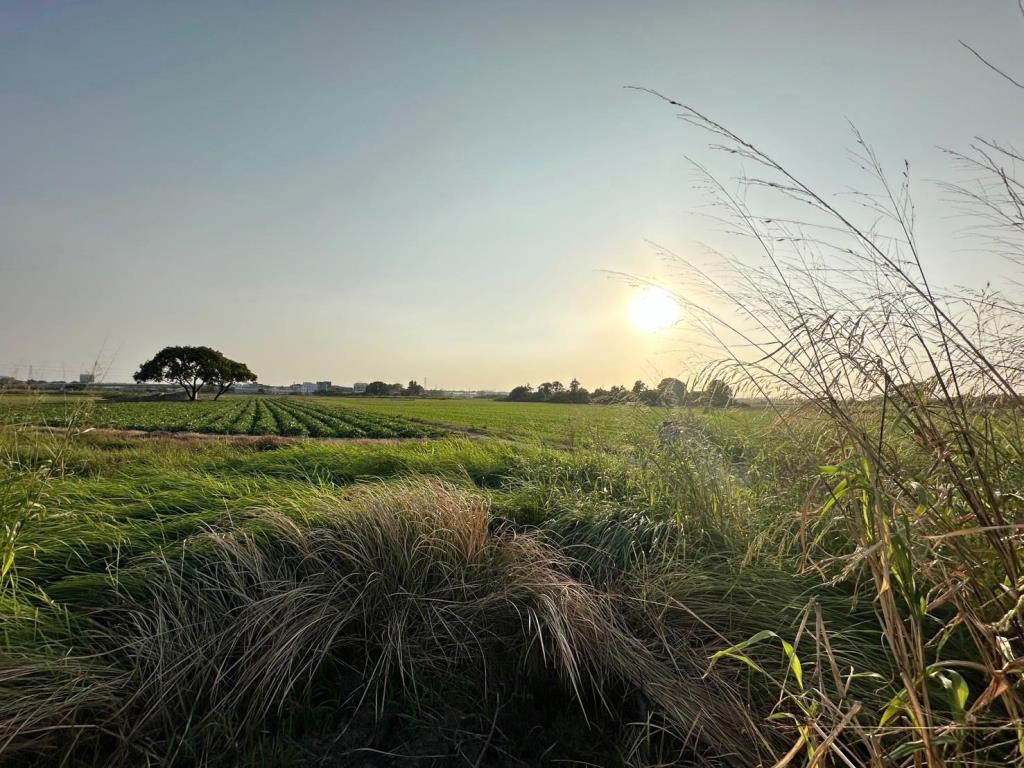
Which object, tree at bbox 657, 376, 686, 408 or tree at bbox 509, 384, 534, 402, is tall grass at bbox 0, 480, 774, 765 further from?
tree at bbox 509, 384, 534, 402

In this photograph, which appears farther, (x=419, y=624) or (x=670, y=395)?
(x=670, y=395)

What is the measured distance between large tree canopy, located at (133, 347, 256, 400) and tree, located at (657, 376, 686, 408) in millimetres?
70645

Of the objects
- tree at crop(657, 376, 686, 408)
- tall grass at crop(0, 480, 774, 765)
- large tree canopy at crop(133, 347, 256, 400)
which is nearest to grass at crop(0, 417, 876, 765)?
tall grass at crop(0, 480, 774, 765)

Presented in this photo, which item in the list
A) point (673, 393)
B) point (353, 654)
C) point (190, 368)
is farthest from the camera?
point (190, 368)

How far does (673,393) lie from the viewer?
5285 millimetres

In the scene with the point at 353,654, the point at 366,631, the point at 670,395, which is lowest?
the point at 353,654

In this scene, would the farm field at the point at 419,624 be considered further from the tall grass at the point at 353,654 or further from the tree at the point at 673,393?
the tree at the point at 673,393

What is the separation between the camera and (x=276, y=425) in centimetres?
2820

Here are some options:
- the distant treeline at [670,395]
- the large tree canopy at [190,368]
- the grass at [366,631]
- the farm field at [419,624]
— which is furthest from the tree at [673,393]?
the large tree canopy at [190,368]

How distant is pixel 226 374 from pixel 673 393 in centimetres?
7747

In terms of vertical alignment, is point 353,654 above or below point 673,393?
below

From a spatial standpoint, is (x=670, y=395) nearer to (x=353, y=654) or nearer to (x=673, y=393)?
(x=673, y=393)

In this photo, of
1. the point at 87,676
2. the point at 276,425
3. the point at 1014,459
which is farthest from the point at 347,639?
the point at 276,425

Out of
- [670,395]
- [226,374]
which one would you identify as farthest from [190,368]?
[670,395]
